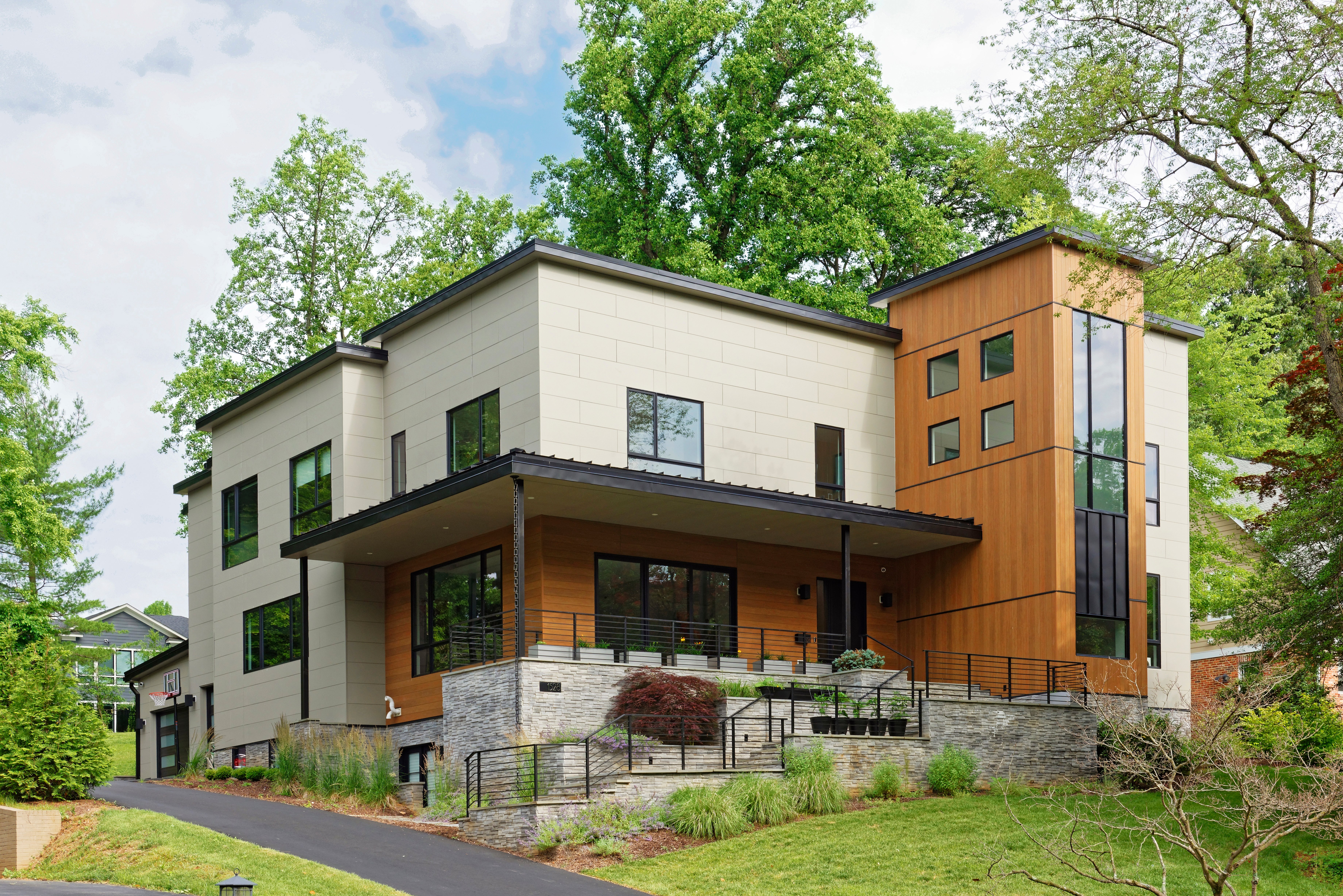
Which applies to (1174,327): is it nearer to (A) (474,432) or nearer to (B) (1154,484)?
(B) (1154,484)

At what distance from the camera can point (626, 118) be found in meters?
37.8

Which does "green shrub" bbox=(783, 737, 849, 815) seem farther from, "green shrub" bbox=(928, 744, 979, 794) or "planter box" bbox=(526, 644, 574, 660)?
"planter box" bbox=(526, 644, 574, 660)

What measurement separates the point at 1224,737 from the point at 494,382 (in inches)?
528

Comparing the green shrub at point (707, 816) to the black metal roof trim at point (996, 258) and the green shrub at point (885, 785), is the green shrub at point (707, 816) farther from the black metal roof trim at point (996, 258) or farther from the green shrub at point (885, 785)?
the black metal roof trim at point (996, 258)

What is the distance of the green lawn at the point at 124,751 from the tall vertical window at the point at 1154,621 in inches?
881

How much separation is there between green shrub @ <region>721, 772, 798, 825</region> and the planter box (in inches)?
140

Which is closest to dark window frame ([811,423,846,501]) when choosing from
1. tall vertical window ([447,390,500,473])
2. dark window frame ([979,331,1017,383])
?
dark window frame ([979,331,1017,383])

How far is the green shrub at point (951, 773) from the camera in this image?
2045cm

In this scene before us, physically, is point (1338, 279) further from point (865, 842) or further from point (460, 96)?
point (460, 96)

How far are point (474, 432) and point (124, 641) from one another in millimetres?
45645

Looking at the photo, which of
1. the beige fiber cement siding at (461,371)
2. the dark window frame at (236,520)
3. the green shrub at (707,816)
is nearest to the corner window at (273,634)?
the dark window frame at (236,520)

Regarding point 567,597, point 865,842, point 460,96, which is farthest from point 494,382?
point 865,842

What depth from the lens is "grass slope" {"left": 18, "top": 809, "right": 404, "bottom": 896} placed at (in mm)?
14477

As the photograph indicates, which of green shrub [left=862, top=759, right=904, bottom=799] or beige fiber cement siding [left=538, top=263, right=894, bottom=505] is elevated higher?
beige fiber cement siding [left=538, top=263, right=894, bottom=505]
